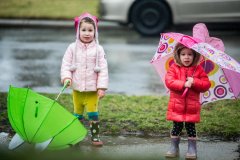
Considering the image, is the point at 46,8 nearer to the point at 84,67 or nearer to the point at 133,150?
the point at 84,67

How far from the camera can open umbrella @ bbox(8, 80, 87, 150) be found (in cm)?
543

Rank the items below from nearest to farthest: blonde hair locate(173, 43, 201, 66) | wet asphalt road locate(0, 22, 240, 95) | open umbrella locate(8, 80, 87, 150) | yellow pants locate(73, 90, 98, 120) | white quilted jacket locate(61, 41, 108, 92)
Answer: open umbrella locate(8, 80, 87, 150) < blonde hair locate(173, 43, 201, 66) < white quilted jacket locate(61, 41, 108, 92) < yellow pants locate(73, 90, 98, 120) < wet asphalt road locate(0, 22, 240, 95)

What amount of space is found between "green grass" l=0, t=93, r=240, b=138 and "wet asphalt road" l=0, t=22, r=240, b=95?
84 cm

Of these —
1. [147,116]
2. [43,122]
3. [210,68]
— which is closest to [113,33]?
[147,116]

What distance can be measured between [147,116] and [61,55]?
5.28 m

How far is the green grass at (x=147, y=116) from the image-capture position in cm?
681

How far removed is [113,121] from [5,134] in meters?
1.29

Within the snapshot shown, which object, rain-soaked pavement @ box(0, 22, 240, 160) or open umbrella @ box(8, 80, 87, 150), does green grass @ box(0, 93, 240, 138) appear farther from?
open umbrella @ box(8, 80, 87, 150)

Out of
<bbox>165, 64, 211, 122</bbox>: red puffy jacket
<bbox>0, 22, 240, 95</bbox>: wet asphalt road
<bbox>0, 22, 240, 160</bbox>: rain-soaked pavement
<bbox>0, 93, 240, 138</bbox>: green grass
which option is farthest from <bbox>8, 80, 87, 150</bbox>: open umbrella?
<bbox>0, 22, 240, 95</bbox>: wet asphalt road

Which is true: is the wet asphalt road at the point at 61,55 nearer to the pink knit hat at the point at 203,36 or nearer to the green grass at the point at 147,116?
the green grass at the point at 147,116

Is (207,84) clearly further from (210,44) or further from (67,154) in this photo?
(67,154)

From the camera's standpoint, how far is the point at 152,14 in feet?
48.5

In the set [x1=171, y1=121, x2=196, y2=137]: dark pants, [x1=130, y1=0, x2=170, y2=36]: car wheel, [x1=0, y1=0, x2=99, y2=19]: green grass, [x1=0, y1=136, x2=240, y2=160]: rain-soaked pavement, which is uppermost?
[x1=0, y1=0, x2=99, y2=19]: green grass

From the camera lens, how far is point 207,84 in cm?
570
